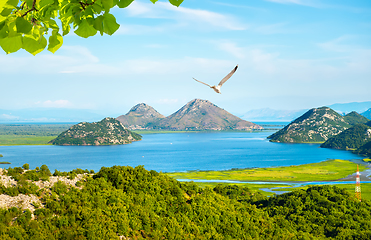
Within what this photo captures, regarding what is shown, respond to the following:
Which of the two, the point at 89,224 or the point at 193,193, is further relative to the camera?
the point at 193,193

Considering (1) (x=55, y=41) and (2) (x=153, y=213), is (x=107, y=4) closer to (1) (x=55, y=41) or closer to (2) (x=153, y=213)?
(1) (x=55, y=41)

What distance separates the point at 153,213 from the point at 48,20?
25.3 m

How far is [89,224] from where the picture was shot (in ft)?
72.1

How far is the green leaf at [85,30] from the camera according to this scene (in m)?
3.74

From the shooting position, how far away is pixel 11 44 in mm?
3438

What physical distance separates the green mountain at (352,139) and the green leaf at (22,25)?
199218 mm

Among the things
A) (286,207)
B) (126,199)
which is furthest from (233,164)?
(126,199)

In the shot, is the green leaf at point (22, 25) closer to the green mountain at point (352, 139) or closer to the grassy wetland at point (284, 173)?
the grassy wetland at point (284, 173)

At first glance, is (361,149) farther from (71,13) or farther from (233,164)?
(71,13)

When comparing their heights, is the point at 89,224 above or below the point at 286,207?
above

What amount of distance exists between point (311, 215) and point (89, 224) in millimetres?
27489

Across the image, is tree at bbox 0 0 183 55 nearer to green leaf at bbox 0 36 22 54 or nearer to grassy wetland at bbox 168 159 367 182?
green leaf at bbox 0 36 22 54

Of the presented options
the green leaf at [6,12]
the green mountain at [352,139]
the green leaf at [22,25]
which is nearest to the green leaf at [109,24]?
the green leaf at [22,25]

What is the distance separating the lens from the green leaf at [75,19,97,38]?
147 inches
